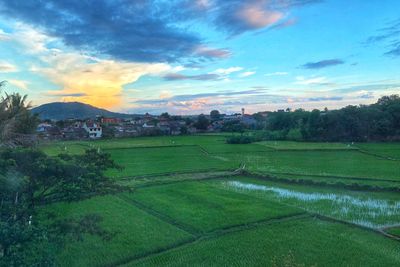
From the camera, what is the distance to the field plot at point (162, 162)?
2376 centimetres

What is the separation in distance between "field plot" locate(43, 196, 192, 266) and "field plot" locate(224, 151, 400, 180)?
12.2 metres

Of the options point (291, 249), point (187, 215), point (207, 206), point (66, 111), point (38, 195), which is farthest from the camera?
point (66, 111)

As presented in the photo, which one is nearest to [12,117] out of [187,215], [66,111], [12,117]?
[12,117]

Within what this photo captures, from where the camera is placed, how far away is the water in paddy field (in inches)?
488

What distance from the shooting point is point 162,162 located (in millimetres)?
27719

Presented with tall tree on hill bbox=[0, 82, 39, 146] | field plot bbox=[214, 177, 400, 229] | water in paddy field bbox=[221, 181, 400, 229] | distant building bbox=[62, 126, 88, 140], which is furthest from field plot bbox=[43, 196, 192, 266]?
distant building bbox=[62, 126, 88, 140]

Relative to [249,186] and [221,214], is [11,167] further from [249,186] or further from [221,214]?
[249,186]

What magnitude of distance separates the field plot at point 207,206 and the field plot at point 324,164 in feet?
24.7

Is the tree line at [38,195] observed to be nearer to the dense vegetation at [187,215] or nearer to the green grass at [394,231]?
the dense vegetation at [187,215]

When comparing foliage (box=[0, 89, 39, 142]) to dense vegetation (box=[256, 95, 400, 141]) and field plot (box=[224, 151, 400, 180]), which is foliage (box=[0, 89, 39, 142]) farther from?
dense vegetation (box=[256, 95, 400, 141])

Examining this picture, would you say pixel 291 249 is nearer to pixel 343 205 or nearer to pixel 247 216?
pixel 247 216

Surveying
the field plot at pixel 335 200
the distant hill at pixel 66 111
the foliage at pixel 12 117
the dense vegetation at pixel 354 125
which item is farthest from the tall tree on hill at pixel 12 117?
the distant hill at pixel 66 111

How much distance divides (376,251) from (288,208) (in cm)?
455

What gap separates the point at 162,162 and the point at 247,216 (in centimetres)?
1572
